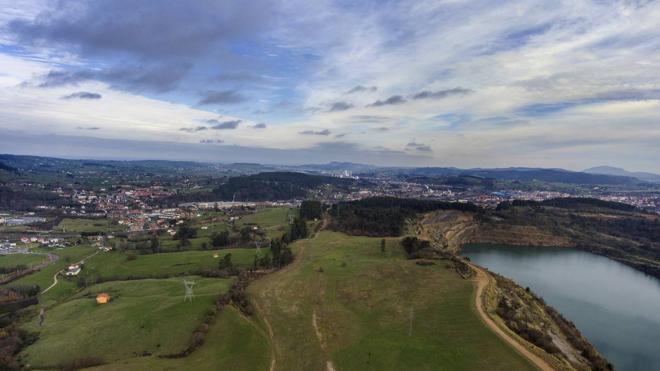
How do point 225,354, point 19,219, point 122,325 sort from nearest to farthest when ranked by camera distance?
point 225,354
point 122,325
point 19,219

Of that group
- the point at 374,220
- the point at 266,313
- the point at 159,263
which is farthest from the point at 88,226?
the point at 266,313

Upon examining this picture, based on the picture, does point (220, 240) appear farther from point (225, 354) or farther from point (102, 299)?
point (225, 354)

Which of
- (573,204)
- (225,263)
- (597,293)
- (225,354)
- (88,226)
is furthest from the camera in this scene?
(573,204)

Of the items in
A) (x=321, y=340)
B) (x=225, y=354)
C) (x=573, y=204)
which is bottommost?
(x=225, y=354)

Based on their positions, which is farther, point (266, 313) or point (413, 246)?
point (413, 246)

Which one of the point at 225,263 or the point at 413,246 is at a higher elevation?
the point at 413,246

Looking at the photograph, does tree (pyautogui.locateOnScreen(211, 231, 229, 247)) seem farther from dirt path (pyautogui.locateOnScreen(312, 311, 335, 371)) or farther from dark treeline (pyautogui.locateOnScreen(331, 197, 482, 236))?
dirt path (pyautogui.locateOnScreen(312, 311, 335, 371))

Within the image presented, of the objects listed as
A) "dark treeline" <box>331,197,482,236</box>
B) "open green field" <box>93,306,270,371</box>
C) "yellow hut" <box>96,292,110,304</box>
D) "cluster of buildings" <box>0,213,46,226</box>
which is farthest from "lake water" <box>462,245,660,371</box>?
"cluster of buildings" <box>0,213,46,226</box>
